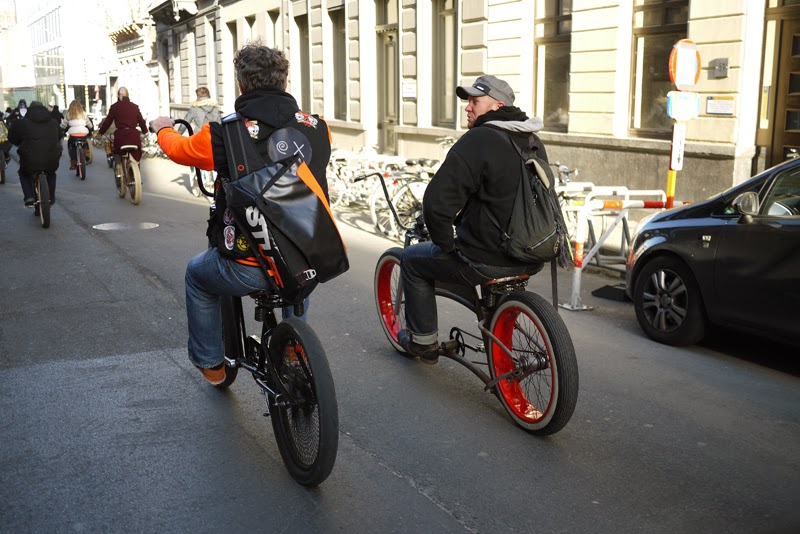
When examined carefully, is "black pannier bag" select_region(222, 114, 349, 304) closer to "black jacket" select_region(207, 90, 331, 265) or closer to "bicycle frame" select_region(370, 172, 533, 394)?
"black jacket" select_region(207, 90, 331, 265)

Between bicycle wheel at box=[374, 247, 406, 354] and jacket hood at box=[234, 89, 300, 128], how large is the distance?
2014 mm

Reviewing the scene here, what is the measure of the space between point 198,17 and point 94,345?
1286 inches

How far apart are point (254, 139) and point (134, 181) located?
1193 centimetres

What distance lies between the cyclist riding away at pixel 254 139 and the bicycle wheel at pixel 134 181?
37.1 feet

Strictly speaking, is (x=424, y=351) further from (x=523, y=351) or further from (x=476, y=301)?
(x=523, y=351)

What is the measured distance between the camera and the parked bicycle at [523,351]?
4453mm

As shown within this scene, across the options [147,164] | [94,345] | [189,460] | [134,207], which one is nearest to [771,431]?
[189,460]

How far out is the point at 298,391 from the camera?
4.05 metres

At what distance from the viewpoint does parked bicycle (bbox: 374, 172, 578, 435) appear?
4.45 m

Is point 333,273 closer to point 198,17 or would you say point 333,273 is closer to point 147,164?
point 147,164

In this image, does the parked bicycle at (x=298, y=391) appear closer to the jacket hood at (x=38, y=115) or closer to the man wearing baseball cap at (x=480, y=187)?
the man wearing baseball cap at (x=480, y=187)

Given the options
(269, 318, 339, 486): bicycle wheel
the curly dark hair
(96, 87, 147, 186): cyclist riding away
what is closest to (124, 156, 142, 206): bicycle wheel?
(96, 87, 147, 186): cyclist riding away

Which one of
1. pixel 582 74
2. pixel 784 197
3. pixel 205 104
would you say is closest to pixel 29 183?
pixel 205 104

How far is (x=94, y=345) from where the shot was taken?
6.46m
